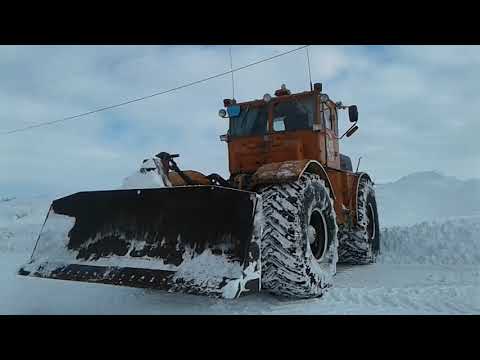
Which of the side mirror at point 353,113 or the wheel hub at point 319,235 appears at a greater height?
the side mirror at point 353,113

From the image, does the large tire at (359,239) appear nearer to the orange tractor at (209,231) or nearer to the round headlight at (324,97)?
the orange tractor at (209,231)

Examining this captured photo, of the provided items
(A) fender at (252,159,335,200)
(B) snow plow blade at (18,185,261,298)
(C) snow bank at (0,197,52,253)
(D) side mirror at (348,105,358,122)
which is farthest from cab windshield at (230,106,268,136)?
(C) snow bank at (0,197,52,253)

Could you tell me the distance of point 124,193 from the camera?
4.55 meters

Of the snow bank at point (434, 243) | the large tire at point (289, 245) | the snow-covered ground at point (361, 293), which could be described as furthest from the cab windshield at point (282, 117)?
the snow bank at point (434, 243)

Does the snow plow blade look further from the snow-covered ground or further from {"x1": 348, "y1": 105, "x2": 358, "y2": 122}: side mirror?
{"x1": 348, "y1": 105, "x2": 358, "y2": 122}: side mirror

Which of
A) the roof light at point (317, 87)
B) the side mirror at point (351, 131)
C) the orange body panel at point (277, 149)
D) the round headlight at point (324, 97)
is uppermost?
the roof light at point (317, 87)

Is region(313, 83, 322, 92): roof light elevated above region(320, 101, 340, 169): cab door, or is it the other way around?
region(313, 83, 322, 92): roof light

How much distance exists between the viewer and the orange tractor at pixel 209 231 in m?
3.66

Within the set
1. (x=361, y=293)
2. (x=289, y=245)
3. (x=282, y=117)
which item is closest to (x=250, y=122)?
(x=282, y=117)

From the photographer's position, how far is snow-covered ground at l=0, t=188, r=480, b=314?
13.6ft

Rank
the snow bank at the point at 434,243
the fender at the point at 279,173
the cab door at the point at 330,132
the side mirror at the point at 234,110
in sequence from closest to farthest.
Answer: the fender at the point at 279,173 < the cab door at the point at 330,132 < the side mirror at the point at 234,110 < the snow bank at the point at 434,243

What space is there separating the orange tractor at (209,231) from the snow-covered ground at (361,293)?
35cm

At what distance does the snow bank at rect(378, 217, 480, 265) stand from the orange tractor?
3.17 meters

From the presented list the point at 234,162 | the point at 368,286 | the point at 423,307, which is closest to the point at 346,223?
the point at 368,286
